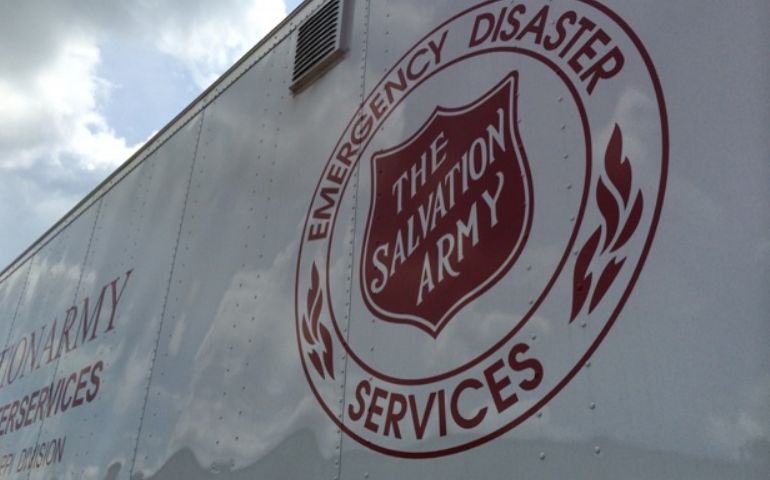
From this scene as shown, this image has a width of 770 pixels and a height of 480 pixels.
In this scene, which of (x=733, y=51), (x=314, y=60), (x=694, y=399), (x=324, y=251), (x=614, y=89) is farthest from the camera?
(x=314, y=60)

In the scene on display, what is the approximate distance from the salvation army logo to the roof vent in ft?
1.26

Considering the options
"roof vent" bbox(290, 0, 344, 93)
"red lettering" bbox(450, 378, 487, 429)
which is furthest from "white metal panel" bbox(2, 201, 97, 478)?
"red lettering" bbox(450, 378, 487, 429)

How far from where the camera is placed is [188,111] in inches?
143

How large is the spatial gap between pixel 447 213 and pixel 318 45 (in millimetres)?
1119

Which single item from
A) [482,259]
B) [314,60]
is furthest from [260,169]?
[482,259]

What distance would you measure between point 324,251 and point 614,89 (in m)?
1.02

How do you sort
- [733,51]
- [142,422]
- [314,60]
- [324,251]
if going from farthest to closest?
[142,422] → [314,60] → [324,251] → [733,51]

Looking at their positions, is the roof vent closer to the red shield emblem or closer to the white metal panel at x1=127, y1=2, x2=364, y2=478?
the white metal panel at x1=127, y1=2, x2=364, y2=478

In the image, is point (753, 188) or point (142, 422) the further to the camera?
point (142, 422)

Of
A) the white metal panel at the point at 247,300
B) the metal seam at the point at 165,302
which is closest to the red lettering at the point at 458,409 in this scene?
the white metal panel at the point at 247,300

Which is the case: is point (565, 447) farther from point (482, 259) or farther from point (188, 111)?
point (188, 111)

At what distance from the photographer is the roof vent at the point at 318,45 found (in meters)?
2.61

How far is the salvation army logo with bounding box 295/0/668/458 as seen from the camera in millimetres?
1462

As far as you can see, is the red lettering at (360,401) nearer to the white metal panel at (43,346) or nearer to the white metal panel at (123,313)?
the white metal panel at (123,313)
